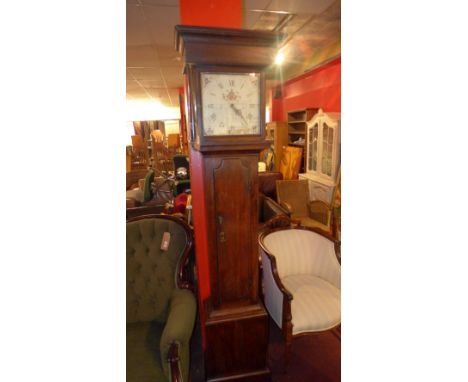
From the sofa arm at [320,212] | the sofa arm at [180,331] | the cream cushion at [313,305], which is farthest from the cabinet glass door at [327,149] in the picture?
the sofa arm at [180,331]

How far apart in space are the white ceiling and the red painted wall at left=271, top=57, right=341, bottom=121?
183mm

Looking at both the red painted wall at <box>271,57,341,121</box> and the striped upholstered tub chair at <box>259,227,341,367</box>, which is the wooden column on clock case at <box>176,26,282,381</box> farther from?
the red painted wall at <box>271,57,341,121</box>

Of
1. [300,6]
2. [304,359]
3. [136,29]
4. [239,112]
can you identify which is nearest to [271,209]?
[304,359]

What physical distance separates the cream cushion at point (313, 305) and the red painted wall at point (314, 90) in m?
3.51

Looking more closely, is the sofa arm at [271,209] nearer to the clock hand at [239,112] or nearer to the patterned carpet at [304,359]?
the patterned carpet at [304,359]

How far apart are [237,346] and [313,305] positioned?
616mm

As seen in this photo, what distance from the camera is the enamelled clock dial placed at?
1328mm

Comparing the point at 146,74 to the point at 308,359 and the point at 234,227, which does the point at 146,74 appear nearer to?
the point at 234,227

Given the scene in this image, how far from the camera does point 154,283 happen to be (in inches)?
A: 69.7
